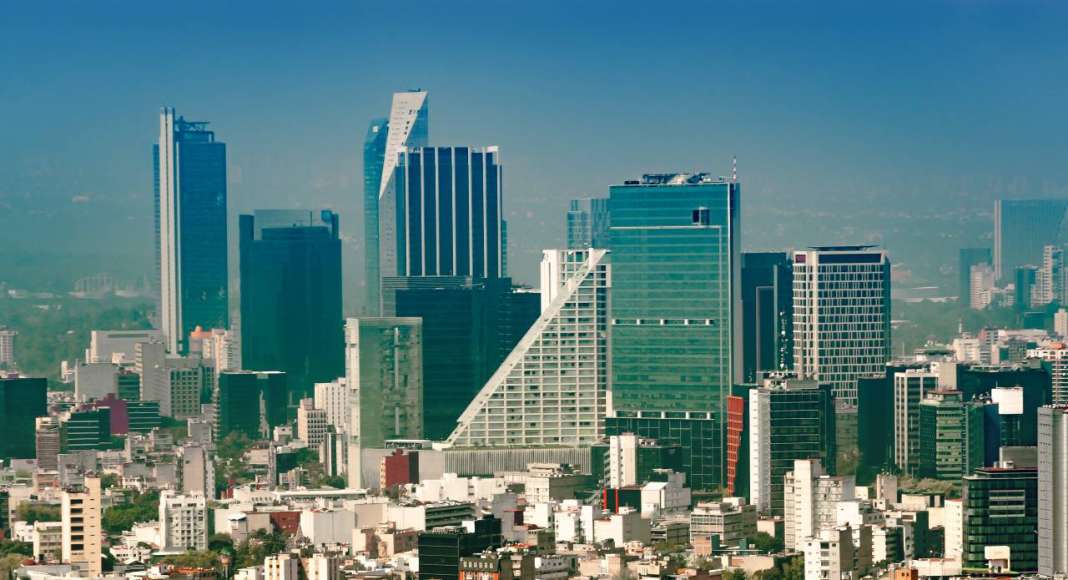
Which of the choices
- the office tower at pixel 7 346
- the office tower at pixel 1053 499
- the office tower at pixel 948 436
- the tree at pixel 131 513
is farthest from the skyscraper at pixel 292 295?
the office tower at pixel 1053 499

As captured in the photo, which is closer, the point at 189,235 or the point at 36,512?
the point at 36,512

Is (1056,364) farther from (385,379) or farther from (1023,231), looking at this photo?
(385,379)

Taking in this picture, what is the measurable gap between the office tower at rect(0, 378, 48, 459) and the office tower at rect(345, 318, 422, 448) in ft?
13.6

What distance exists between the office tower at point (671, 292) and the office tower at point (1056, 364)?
12.6ft

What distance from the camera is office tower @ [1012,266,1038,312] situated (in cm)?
3903

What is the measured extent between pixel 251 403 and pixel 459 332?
363 centimetres

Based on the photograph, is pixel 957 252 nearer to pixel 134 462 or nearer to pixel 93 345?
pixel 134 462

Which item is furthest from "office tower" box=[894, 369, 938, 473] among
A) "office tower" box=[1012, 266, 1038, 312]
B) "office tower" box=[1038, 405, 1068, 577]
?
"office tower" box=[1038, 405, 1068, 577]

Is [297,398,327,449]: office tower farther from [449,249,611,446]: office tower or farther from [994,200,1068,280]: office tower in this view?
[994,200,1068,280]: office tower

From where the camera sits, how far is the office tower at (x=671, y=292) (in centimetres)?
3600

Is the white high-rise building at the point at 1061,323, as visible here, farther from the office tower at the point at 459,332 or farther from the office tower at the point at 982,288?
the office tower at the point at 459,332

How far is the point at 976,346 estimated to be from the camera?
124 feet

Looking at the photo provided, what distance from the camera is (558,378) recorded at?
121 ft

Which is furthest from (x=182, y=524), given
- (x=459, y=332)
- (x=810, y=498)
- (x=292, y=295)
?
(x=292, y=295)
